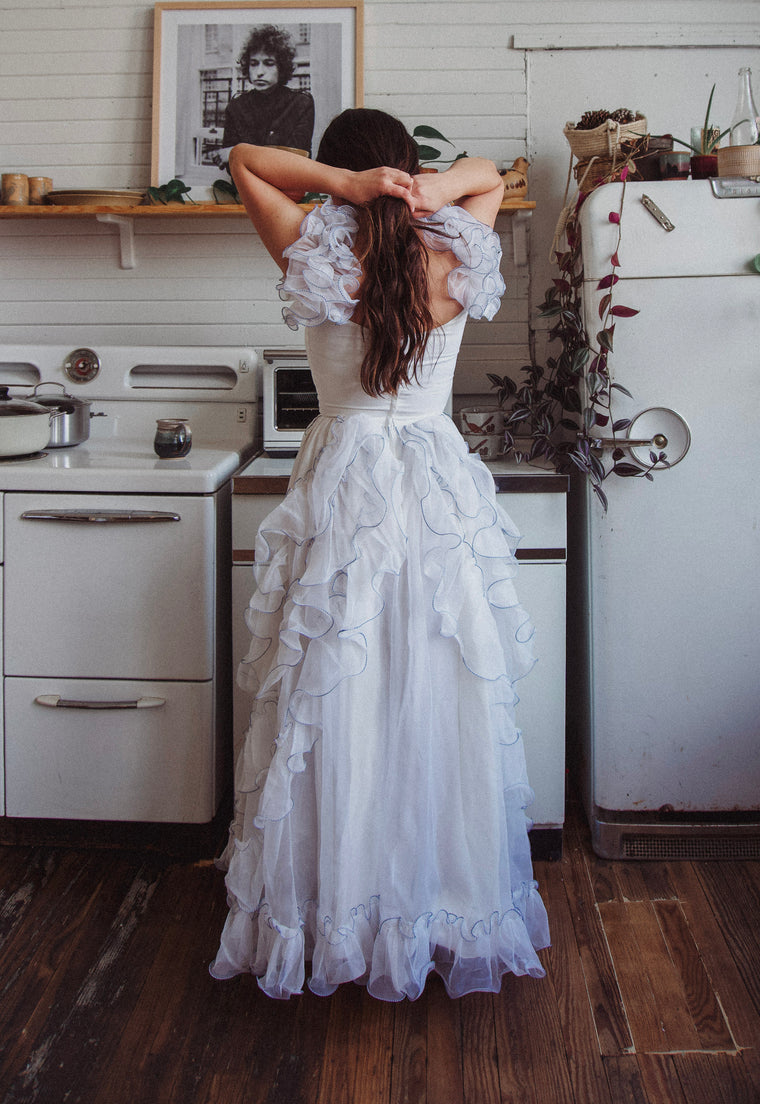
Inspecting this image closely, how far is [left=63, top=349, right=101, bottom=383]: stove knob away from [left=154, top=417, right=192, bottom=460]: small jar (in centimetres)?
46

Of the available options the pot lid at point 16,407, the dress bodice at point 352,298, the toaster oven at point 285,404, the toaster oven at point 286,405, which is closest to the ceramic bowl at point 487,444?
the toaster oven at point 286,405

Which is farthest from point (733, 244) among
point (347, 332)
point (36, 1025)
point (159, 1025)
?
point (36, 1025)

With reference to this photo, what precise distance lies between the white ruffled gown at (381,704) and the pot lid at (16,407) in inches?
35.9

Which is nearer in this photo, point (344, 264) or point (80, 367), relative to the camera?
point (344, 264)

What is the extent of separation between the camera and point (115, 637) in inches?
86.8

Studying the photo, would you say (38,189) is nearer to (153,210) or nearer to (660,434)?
(153,210)

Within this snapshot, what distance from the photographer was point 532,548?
2.17 meters

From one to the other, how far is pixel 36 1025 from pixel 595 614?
143cm

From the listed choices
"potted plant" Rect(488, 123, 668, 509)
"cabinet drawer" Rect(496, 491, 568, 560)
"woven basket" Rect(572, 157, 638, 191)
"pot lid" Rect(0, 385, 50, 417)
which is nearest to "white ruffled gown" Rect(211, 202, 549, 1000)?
"cabinet drawer" Rect(496, 491, 568, 560)

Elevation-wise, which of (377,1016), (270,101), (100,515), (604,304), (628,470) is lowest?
(377,1016)

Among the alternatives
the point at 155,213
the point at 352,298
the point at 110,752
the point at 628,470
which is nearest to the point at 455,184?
the point at 352,298

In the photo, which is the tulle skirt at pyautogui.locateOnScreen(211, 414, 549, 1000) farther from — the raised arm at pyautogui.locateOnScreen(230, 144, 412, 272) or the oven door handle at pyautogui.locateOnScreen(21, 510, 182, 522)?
the oven door handle at pyautogui.locateOnScreen(21, 510, 182, 522)

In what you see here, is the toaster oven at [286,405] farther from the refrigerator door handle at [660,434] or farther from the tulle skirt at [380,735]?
the tulle skirt at [380,735]

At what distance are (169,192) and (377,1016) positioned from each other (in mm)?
2111
